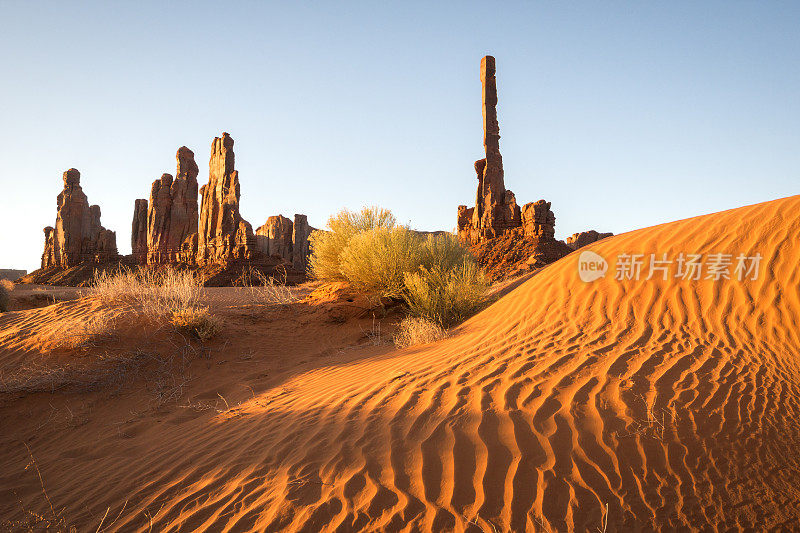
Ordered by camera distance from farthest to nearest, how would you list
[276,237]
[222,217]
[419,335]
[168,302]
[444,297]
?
[276,237]
[222,217]
[168,302]
[444,297]
[419,335]

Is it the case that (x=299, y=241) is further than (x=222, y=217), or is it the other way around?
(x=299, y=241)

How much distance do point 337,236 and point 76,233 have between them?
45.4 metres

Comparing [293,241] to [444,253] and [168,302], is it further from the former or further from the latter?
[168,302]

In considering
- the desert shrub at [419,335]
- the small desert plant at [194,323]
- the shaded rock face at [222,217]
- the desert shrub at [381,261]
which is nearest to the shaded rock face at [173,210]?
the shaded rock face at [222,217]

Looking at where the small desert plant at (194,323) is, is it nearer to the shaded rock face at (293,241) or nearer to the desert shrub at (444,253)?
the desert shrub at (444,253)

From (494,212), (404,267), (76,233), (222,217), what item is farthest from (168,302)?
(76,233)

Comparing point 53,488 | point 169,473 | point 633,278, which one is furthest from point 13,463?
point 633,278

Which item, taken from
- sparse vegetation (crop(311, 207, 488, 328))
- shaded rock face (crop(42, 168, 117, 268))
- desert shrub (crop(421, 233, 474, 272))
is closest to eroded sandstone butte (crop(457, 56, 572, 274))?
desert shrub (crop(421, 233, 474, 272))

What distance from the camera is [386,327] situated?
7969 mm

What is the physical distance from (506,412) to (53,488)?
334 centimetres

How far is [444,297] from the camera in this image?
24.7 feet

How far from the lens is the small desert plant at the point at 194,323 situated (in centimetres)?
679

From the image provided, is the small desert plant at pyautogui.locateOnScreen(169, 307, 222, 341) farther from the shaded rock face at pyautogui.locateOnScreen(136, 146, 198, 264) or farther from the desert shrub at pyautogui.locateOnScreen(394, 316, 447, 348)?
the shaded rock face at pyautogui.locateOnScreen(136, 146, 198, 264)

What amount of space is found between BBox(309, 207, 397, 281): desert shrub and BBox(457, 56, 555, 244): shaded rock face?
15.3 metres
